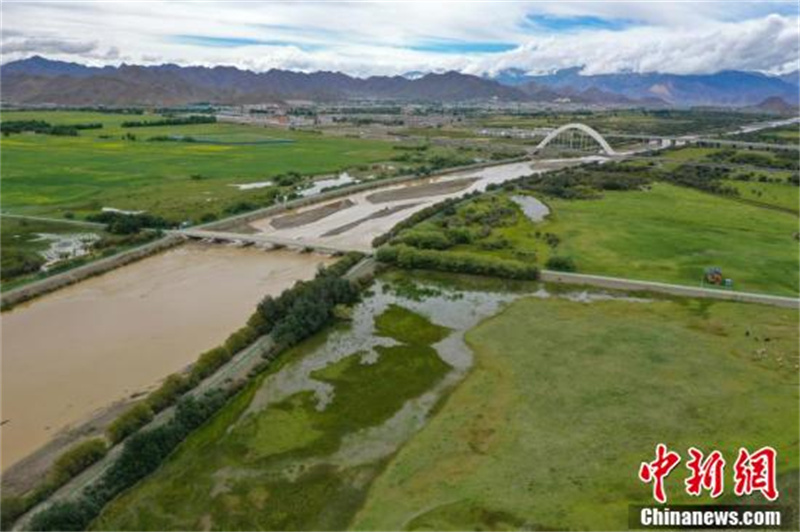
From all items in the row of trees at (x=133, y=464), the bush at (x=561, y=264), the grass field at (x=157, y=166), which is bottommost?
the row of trees at (x=133, y=464)

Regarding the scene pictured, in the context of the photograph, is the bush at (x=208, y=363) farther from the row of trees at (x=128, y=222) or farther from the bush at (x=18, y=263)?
the row of trees at (x=128, y=222)

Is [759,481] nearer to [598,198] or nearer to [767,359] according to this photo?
[767,359]

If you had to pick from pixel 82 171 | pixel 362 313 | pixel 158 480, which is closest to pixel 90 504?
pixel 158 480

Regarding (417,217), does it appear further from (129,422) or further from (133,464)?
(133,464)

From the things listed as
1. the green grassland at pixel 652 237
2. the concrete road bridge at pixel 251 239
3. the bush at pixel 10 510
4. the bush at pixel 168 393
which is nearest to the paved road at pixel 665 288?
the green grassland at pixel 652 237

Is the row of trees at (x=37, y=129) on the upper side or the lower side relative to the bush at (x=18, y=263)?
upper

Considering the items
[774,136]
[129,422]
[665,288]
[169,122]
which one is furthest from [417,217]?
[774,136]
